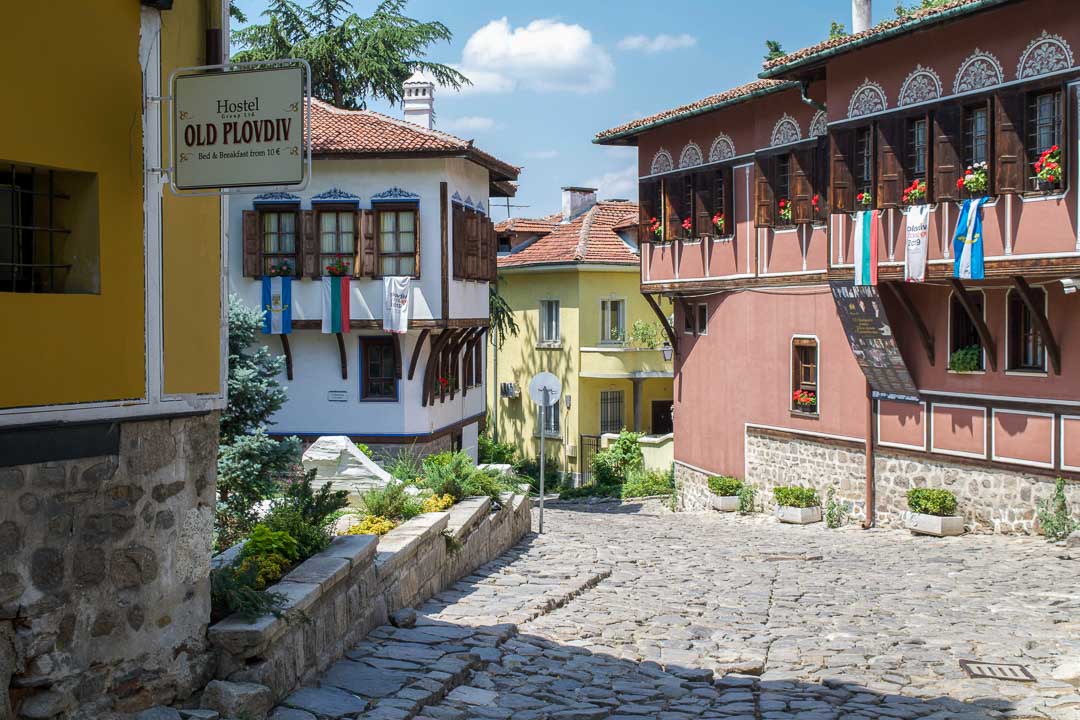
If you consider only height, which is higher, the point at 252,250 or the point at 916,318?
the point at 252,250

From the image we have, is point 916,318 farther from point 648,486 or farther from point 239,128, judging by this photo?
point 239,128

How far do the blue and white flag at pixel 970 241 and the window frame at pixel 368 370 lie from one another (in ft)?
39.5

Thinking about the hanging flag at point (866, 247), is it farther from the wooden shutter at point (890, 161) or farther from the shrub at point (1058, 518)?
the shrub at point (1058, 518)

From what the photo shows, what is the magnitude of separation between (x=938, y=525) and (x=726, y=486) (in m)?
6.38

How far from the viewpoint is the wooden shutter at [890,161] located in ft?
60.1

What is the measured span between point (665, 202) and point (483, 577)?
14.7 metres

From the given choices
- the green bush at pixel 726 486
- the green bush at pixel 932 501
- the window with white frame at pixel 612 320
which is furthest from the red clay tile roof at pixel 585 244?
the green bush at pixel 932 501

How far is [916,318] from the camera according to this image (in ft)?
62.8

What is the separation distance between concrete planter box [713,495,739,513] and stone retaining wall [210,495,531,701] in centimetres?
1183

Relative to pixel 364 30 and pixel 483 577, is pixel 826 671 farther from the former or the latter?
pixel 364 30

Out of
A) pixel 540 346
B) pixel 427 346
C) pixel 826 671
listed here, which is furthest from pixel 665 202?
pixel 826 671

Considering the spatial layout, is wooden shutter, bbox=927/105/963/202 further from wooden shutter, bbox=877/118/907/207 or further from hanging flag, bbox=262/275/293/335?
hanging flag, bbox=262/275/293/335

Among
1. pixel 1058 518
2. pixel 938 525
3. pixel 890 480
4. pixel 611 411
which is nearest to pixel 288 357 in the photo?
pixel 890 480

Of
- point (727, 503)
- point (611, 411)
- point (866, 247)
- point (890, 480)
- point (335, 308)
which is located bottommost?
point (727, 503)
